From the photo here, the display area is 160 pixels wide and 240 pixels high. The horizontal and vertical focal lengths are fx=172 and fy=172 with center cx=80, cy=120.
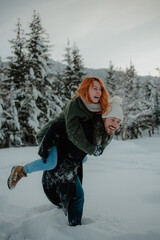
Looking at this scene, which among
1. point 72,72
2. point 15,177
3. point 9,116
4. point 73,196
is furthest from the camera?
point 72,72

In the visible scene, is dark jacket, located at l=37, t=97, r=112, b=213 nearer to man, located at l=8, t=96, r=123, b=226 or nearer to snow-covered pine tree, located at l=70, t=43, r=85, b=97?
man, located at l=8, t=96, r=123, b=226

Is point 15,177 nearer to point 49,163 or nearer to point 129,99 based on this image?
point 49,163

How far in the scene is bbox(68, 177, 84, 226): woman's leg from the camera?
2129 mm

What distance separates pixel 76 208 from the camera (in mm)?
2225

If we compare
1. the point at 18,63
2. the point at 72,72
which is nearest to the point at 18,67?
the point at 18,63

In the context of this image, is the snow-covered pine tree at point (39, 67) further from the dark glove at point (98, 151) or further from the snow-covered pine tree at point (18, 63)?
the dark glove at point (98, 151)

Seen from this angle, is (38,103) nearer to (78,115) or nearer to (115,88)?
(78,115)

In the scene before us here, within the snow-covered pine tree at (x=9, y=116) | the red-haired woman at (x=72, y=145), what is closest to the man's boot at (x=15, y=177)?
the red-haired woman at (x=72, y=145)

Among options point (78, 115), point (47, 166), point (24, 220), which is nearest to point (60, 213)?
point (24, 220)

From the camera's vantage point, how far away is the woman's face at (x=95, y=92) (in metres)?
2.15

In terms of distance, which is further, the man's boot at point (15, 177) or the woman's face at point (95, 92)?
the man's boot at point (15, 177)

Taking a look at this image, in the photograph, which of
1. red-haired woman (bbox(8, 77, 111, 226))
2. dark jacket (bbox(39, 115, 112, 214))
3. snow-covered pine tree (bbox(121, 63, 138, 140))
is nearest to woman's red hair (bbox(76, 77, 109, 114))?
red-haired woman (bbox(8, 77, 111, 226))

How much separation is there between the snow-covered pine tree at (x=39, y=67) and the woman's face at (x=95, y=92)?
1279 cm

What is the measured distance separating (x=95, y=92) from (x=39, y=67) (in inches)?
552
